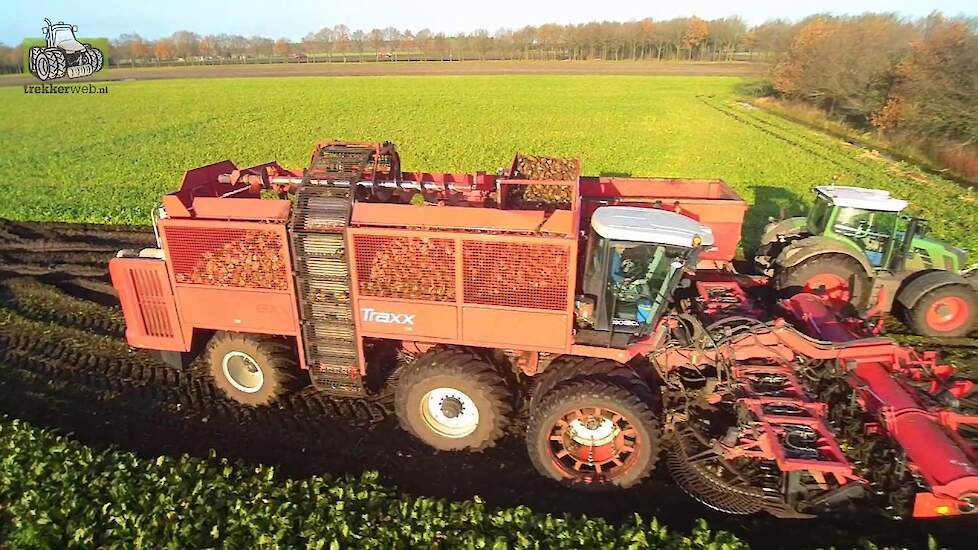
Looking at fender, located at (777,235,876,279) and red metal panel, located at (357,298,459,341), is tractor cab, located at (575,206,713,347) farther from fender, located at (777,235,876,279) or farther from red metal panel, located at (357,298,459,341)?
fender, located at (777,235,876,279)

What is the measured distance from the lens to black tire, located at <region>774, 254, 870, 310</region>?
9.59 m

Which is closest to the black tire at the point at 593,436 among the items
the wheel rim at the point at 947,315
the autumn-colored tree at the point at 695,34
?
the wheel rim at the point at 947,315

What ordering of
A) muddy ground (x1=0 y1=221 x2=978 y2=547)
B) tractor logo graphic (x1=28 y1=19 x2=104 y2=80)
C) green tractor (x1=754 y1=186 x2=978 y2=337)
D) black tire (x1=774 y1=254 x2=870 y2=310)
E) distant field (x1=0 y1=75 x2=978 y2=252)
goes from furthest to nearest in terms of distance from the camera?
tractor logo graphic (x1=28 y1=19 x2=104 y2=80) → distant field (x1=0 y1=75 x2=978 y2=252) → black tire (x1=774 y1=254 x2=870 y2=310) → green tractor (x1=754 y1=186 x2=978 y2=337) → muddy ground (x1=0 y1=221 x2=978 y2=547)

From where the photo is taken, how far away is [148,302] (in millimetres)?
7574

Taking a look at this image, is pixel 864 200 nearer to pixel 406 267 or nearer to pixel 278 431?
pixel 406 267

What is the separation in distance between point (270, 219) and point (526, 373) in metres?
3.51

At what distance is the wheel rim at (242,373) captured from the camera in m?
7.58

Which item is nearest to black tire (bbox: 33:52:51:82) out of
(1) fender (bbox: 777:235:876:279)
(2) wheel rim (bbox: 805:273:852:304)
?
(1) fender (bbox: 777:235:876:279)

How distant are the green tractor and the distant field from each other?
425 centimetres

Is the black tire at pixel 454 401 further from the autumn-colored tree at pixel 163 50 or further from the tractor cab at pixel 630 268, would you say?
the autumn-colored tree at pixel 163 50

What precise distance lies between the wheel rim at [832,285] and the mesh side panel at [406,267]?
21.5 feet

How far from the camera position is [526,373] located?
7047 millimetres

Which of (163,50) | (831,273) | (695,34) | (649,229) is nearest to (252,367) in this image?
(649,229)

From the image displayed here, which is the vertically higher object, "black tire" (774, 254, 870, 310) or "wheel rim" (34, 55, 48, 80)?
"wheel rim" (34, 55, 48, 80)
